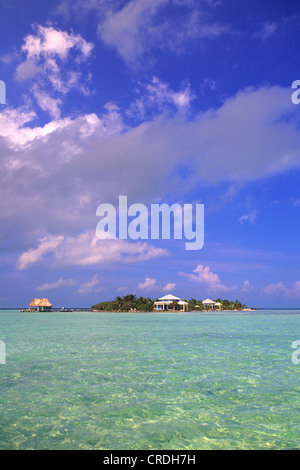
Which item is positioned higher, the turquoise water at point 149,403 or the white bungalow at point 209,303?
the turquoise water at point 149,403

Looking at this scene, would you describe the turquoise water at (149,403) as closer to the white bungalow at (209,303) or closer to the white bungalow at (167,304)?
the white bungalow at (167,304)

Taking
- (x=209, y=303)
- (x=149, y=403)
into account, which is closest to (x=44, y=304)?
(x=209, y=303)

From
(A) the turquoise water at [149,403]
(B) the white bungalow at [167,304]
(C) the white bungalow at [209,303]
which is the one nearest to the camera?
(A) the turquoise water at [149,403]

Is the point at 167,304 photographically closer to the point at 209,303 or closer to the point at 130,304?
the point at 130,304

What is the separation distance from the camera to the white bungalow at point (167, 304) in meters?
136

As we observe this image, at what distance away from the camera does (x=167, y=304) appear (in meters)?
137

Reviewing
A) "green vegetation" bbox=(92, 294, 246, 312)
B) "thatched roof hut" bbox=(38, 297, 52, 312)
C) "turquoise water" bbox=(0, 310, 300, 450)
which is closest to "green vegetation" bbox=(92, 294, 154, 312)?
"green vegetation" bbox=(92, 294, 246, 312)

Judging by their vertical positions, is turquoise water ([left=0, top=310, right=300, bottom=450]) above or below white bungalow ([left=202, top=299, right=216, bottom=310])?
above

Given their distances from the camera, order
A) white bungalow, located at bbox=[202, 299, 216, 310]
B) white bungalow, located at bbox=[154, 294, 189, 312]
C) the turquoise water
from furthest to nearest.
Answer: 1. white bungalow, located at bbox=[202, 299, 216, 310]
2. white bungalow, located at bbox=[154, 294, 189, 312]
3. the turquoise water

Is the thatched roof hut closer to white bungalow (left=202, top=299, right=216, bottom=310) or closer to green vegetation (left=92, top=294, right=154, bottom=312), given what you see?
green vegetation (left=92, top=294, right=154, bottom=312)

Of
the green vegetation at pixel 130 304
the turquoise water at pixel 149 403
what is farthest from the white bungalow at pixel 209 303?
the turquoise water at pixel 149 403

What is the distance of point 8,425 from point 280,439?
20.6ft

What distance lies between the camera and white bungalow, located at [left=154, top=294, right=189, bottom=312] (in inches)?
5361
